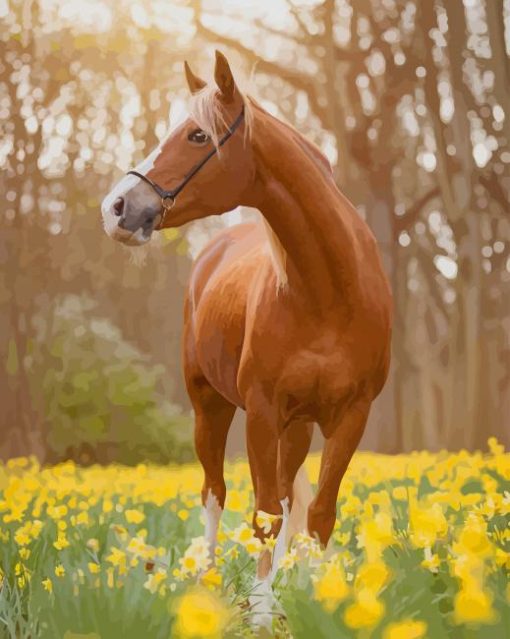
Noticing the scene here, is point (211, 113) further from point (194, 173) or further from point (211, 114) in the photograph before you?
point (194, 173)

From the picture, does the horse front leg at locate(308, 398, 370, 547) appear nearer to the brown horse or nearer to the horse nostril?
the brown horse

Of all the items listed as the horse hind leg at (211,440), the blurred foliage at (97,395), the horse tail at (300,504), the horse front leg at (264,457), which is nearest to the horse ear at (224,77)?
the horse front leg at (264,457)

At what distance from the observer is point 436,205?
27.5 ft

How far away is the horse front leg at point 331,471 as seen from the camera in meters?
3.52

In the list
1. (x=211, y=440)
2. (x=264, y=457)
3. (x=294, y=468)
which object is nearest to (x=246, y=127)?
(x=264, y=457)

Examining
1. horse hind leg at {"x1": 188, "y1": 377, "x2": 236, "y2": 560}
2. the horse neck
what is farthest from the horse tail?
the horse neck

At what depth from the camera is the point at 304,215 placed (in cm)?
353

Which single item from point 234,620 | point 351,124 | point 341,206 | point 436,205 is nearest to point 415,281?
point 436,205

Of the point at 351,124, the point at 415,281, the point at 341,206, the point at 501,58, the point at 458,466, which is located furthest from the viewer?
the point at 415,281

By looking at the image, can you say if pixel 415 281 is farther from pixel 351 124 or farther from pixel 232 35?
pixel 232 35

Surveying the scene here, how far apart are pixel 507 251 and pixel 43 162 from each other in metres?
3.91

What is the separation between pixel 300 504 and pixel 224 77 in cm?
187

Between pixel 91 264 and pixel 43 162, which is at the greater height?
pixel 43 162

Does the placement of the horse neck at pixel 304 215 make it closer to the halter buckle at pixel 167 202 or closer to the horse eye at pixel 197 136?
the horse eye at pixel 197 136
